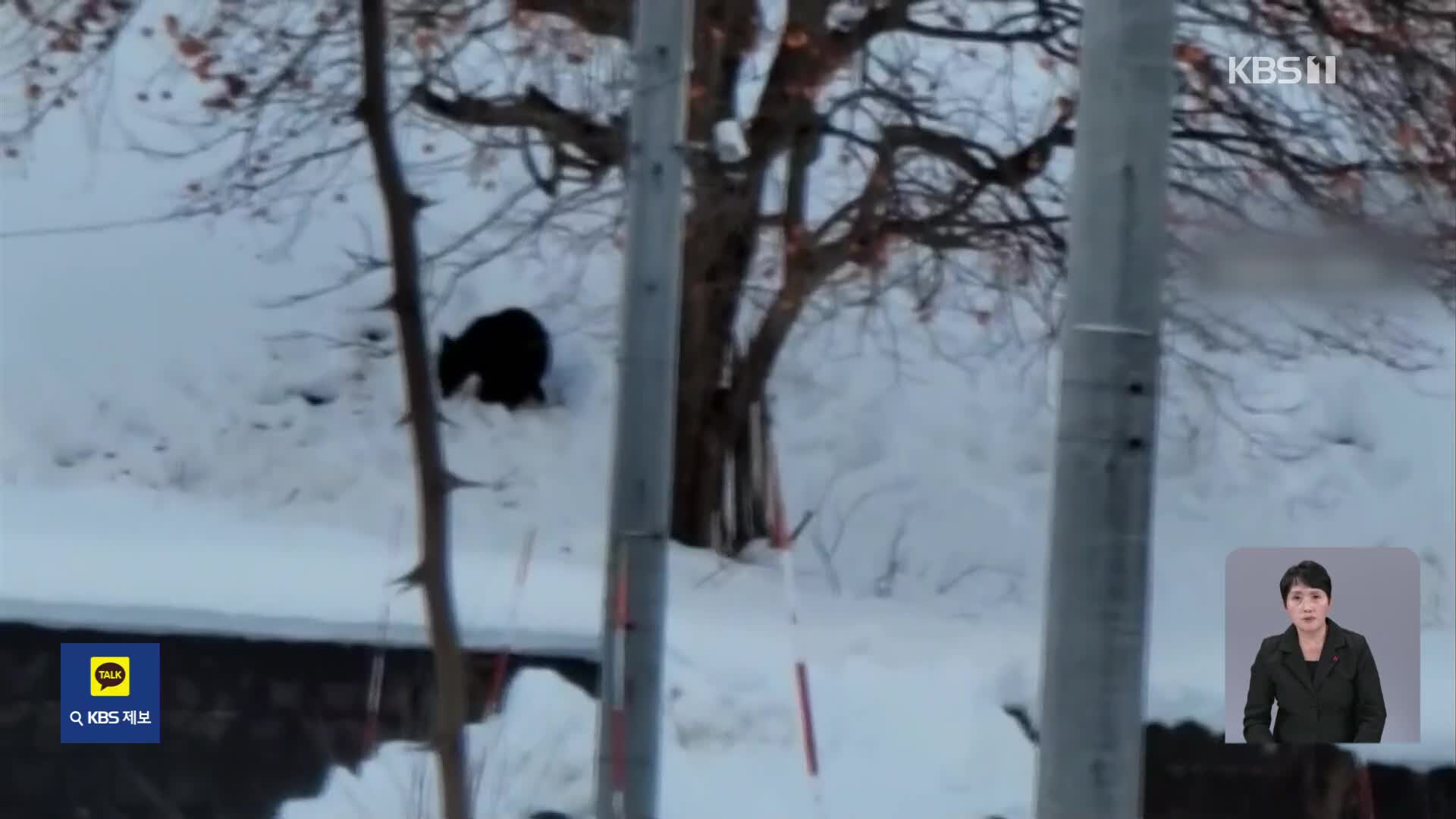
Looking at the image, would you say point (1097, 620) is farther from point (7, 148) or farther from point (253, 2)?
point (7, 148)

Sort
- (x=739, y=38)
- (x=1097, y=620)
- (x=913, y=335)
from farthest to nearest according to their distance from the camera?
(x=913, y=335) → (x=739, y=38) → (x=1097, y=620)

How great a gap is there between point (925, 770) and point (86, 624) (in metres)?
3.42

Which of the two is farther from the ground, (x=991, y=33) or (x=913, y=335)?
(x=991, y=33)

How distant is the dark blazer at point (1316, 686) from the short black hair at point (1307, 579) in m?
0.12

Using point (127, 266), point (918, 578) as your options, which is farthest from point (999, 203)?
point (127, 266)

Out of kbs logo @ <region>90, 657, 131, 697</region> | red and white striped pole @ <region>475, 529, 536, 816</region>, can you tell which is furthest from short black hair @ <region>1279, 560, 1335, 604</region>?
kbs logo @ <region>90, 657, 131, 697</region>

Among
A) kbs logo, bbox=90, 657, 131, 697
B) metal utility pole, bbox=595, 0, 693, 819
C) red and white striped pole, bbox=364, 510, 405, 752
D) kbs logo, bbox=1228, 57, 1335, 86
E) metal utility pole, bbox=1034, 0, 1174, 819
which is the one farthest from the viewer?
kbs logo, bbox=1228, 57, 1335, 86

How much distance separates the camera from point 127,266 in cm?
1521

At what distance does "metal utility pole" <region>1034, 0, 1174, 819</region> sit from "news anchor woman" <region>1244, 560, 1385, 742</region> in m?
2.12

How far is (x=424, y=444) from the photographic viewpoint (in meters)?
4.31

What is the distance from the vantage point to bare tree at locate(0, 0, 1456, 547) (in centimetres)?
918

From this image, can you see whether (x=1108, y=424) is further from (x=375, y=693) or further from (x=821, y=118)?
(x=821, y=118)

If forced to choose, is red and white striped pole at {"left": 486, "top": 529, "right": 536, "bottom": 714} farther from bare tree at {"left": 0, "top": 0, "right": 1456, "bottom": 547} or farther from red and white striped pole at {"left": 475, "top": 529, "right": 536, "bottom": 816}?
bare tree at {"left": 0, "top": 0, "right": 1456, "bottom": 547}

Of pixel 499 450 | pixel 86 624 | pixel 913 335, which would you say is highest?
pixel 913 335
